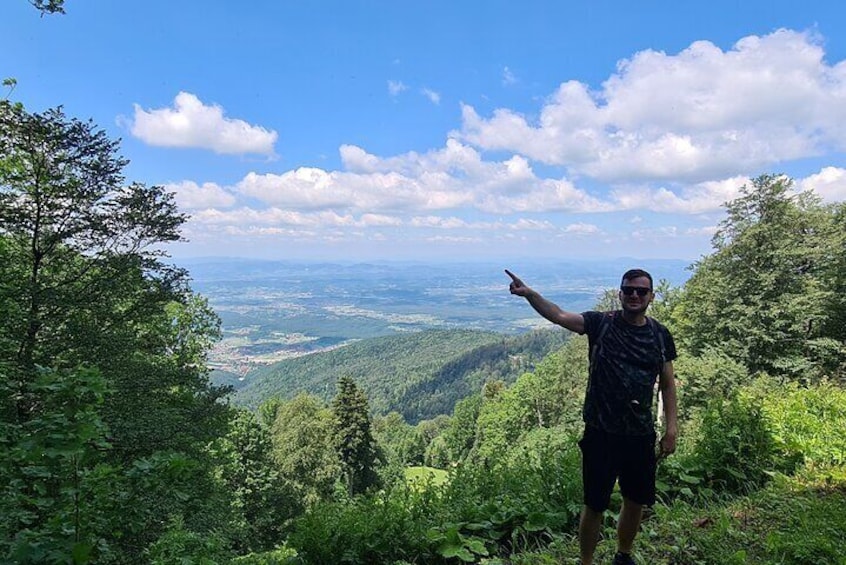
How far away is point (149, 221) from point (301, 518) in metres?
10.4

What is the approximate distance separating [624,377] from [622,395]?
0.37 ft

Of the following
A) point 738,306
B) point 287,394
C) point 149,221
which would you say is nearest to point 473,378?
point 287,394

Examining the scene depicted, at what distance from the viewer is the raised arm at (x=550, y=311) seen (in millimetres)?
2953

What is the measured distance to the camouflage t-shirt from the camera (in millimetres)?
2910

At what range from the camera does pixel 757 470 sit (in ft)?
15.7

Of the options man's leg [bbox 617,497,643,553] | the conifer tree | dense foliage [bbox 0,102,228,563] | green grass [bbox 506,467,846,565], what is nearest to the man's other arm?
man's leg [bbox 617,497,643,553]

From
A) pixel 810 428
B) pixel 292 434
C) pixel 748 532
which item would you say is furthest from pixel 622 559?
pixel 292 434

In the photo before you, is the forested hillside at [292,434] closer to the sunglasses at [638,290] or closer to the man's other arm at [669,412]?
the man's other arm at [669,412]

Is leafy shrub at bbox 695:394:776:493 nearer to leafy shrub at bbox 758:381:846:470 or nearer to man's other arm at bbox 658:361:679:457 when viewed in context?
leafy shrub at bbox 758:381:846:470

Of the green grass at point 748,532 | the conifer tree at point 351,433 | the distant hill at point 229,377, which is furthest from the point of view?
the distant hill at point 229,377

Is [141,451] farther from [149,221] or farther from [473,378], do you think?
[473,378]

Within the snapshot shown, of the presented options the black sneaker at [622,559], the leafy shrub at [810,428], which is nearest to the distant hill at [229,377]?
the leafy shrub at [810,428]

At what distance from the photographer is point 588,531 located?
311 cm

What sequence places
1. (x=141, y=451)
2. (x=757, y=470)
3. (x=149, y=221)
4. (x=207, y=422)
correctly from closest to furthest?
(x=757, y=470)
(x=141, y=451)
(x=149, y=221)
(x=207, y=422)
